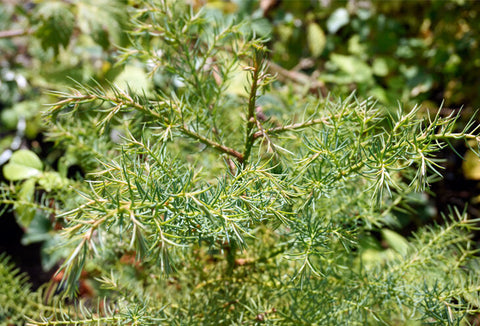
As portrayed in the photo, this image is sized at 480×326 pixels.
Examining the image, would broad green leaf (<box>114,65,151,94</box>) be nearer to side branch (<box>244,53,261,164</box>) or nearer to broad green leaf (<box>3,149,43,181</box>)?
broad green leaf (<box>3,149,43,181</box>)

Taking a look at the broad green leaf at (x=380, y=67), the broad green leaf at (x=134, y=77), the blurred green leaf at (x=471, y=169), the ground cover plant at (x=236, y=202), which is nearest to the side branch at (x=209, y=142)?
the ground cover plant at (x=236, y=202)

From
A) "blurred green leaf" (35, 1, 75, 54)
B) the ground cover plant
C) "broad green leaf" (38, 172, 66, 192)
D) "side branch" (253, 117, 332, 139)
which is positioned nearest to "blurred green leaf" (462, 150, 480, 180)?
the ground cover plant

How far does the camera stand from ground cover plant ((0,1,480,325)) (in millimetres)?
254

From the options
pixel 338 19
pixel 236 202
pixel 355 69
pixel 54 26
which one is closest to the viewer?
pixel 236 202

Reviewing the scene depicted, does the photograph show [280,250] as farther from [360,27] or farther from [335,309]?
[360,27]

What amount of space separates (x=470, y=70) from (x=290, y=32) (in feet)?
1.80

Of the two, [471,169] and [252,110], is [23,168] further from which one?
[471,169]

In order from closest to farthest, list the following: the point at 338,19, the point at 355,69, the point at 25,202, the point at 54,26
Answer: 1. the point at 25,202
2. the point at 54,26
3. the point at 355,69
4. the point at 338,19

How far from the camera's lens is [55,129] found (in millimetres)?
481

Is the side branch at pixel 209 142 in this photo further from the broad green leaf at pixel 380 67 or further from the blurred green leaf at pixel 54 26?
the broad green leaf at pixel 380 67

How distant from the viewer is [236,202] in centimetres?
27

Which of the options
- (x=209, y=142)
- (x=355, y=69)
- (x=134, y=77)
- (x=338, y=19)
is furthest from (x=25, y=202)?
(x=338, y=19)

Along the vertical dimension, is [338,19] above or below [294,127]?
below

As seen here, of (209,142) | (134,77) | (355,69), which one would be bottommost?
(134,77)
